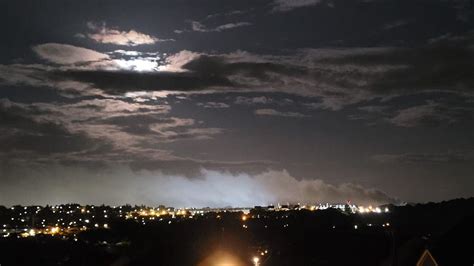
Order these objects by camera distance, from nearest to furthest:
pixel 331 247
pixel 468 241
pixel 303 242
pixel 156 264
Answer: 1. pixel 468 241
2. pixel 156 264
3. pixel 331 247
4. pixel 303 242

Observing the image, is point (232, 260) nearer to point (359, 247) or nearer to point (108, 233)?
point (359, 247)

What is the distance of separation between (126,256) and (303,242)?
1743cm

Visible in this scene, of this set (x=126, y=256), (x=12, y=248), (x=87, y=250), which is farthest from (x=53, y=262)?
Result: (x=12, y=248)

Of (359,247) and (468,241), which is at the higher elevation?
(359,247)

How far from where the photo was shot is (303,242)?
5369cm

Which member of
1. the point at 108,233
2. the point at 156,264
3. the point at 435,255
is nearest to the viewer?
the point at 435,255

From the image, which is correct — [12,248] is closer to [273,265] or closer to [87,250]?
[87,250]

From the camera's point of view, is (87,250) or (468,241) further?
(87,250)

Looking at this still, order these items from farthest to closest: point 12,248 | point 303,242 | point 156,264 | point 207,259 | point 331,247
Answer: point 12,248
point 303,242
point 331,247
point 156,264
point 207,259

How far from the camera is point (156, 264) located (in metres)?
42.8

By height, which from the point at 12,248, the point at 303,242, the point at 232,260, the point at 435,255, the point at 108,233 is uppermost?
the point at 108,233

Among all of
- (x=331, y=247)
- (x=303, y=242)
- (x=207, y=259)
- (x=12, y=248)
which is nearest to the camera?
Answer: (x=207, y=259)

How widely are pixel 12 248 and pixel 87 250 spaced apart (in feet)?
66.6

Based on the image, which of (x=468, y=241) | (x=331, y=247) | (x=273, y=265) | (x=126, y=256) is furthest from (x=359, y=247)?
(x=126, y=256)
